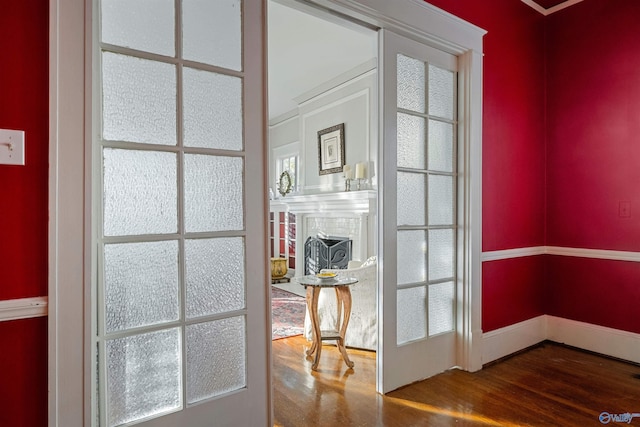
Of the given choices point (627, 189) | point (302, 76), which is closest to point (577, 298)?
point (627, 189)

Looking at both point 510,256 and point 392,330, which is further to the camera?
point 510,256

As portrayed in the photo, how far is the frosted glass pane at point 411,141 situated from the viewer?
2.51m

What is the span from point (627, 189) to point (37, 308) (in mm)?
3635

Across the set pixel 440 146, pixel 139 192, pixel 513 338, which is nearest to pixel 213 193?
pixel 139 192

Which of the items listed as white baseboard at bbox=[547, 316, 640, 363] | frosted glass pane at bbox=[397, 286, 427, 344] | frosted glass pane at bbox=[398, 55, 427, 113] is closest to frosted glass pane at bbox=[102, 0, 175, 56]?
frosted glass pane at bbox=[398, 55, 427, 113]

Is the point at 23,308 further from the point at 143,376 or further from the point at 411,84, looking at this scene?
the point at 411,84

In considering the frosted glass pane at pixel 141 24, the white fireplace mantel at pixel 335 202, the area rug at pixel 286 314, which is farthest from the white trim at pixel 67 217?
the white fireplace mantel at pixel 335 202

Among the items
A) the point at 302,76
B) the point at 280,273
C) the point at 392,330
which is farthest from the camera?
the point at 280,273

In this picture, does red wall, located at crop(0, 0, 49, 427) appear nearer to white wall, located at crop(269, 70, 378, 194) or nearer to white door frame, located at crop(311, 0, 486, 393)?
white door frame, located at crop(311, 0, 486, 393)

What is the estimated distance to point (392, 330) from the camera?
243 centimetres

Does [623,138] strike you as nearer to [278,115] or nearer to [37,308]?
[37,308]

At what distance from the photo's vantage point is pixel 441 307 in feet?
8.97

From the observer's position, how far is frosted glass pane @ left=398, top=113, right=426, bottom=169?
2510 mm

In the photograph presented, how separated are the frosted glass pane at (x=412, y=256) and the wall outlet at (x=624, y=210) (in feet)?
5.19
